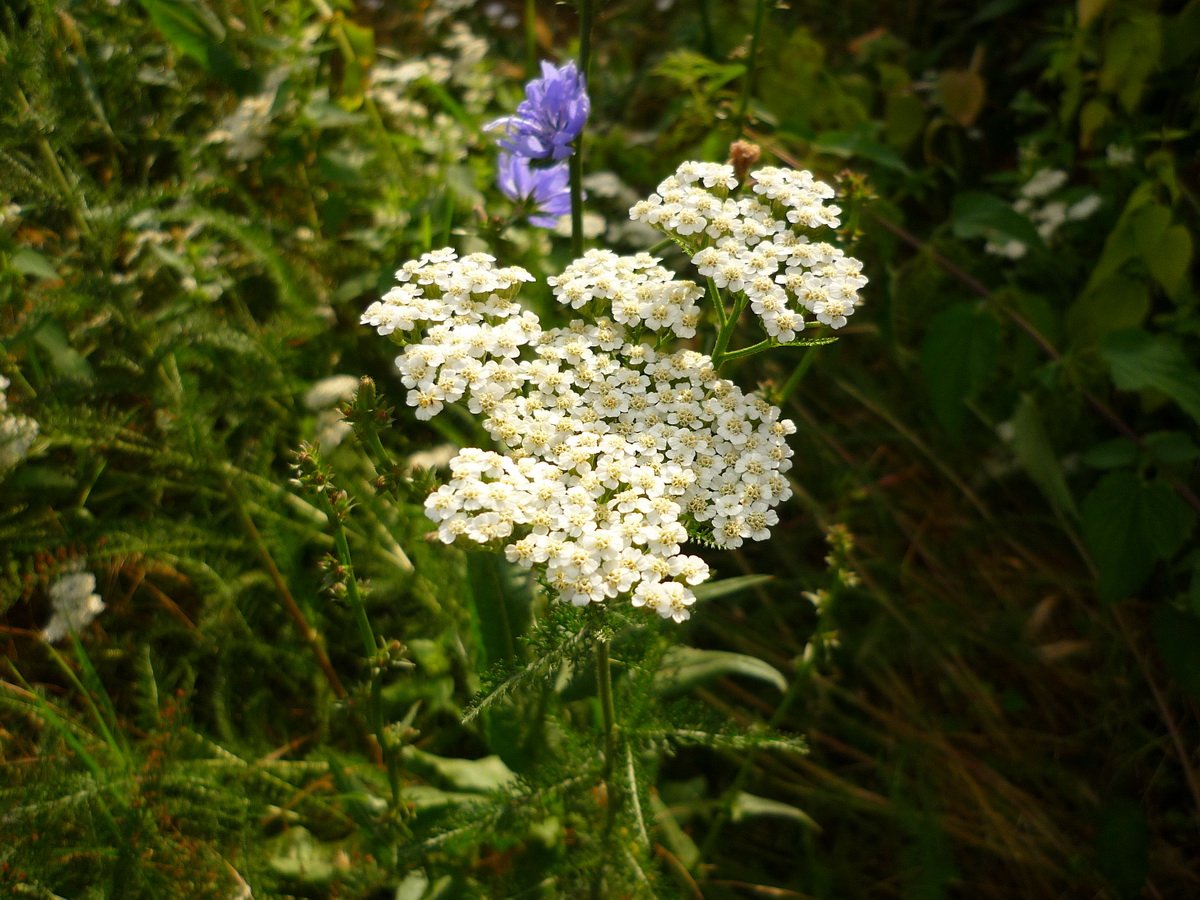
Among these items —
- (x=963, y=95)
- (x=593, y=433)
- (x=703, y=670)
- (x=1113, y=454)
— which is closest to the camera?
(x=593, y=433)

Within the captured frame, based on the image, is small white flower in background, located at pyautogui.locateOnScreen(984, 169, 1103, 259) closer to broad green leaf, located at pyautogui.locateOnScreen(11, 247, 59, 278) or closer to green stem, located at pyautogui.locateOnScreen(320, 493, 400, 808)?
green stem, located at pyautogui.locateOnScreen(320, 493, 400, 808)

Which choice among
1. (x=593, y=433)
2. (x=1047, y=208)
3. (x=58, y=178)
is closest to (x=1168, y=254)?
(x=1047, y=208)

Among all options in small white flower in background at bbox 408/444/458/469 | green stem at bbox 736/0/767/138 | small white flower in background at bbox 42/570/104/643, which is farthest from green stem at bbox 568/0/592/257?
small white flower in background at bbox 42/570/104/643

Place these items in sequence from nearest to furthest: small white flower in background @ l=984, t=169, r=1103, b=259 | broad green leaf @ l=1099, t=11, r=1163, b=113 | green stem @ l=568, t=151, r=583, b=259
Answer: green stem @ l=568, t=151, r=583, b=259, broad green leaf @ l=1099, t=11, r=1163, b=113, small white flower in background @ l=984, t=169, r=1103, b=259

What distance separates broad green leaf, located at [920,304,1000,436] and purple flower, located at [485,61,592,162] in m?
0.86

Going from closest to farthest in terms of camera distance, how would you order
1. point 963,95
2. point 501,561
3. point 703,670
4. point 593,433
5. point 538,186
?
point 593,433 → point 501,561 → point 703,670 → point 538,186 → point 963,95

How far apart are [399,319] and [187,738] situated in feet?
2.85

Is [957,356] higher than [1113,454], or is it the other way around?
[957,356]

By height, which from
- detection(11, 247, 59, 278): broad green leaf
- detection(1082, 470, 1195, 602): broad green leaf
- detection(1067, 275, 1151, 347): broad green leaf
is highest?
detection(11, 247, 59, 278): broad green leaf

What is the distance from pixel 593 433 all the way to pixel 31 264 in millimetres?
1082

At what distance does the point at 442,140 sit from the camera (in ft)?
7.63

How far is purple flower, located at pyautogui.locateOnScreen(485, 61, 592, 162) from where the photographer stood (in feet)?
4.86

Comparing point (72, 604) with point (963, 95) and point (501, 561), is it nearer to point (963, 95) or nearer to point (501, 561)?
point (501, 561)

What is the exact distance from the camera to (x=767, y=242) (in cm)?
135
